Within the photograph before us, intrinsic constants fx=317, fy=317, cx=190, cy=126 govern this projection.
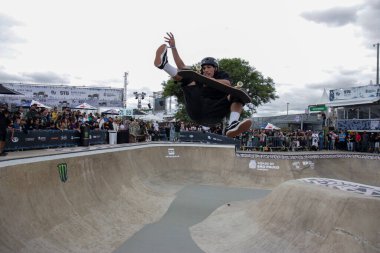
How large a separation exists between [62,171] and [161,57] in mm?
4362

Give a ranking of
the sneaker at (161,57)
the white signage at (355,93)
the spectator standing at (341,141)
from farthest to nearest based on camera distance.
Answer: the white signage at (355,93), the spectator standing at (341,141), the sneaker at (161,57)

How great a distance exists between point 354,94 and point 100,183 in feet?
89.3

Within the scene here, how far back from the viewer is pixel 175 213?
10.0 metres

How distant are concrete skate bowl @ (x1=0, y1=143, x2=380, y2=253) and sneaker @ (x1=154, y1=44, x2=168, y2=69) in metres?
3.47

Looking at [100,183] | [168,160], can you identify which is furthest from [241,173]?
[100,183]

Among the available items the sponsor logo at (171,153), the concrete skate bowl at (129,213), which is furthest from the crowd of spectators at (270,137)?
the concrete skate bowl at (129,213)

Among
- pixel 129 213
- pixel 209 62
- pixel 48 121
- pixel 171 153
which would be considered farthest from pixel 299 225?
pixel 48 121

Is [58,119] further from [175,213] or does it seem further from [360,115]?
[360,115]

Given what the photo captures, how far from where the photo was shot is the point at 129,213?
9.41 meters

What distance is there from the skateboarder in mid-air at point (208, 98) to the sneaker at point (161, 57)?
0.12m

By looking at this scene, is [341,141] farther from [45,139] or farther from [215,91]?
[215,91]

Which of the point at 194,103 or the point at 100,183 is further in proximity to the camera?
the point at 100,183

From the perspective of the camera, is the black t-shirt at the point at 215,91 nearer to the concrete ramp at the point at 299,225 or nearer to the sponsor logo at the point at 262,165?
the concrete ramp at the point at 299,225

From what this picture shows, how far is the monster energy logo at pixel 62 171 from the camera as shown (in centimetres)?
775
